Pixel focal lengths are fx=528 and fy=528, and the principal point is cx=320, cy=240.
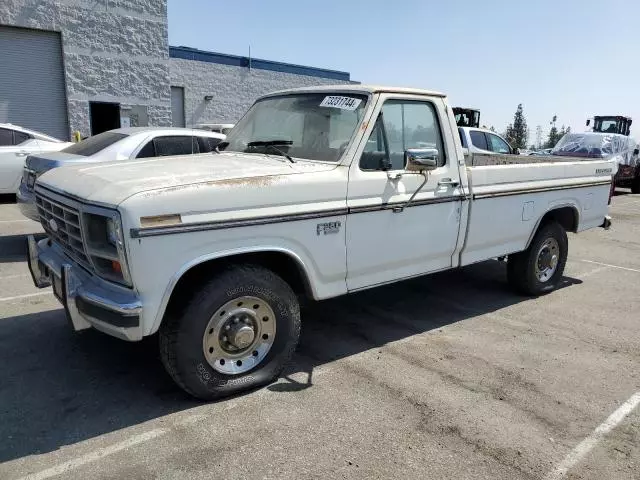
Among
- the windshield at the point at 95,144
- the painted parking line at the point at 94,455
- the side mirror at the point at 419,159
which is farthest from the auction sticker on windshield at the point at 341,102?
the windshield at the point at 95,144

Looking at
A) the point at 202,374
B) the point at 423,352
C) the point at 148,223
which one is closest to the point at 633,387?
the point at 423,352

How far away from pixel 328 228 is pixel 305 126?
1.03 m

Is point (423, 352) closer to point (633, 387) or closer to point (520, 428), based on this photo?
point (520, 428)

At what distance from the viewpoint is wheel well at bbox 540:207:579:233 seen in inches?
244

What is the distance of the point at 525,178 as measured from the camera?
5.47 meters

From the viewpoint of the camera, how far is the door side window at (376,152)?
4.10m

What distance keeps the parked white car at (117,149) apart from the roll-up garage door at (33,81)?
11.2 m

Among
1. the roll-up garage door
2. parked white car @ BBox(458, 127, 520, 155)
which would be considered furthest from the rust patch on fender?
the roll-up garage door

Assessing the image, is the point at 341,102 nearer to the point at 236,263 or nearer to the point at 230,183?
the point at 230,183

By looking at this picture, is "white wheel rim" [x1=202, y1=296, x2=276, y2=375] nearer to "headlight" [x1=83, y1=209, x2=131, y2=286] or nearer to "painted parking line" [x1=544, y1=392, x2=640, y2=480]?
"headlight" [x1=83, y1=209, x2=131, y2=286]

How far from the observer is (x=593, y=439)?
3.27 meters

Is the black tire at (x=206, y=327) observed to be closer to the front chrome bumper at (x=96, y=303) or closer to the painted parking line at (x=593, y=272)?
the front chrome bumper at (x=96, y=303)

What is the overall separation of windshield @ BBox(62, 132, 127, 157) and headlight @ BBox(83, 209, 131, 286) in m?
4.54

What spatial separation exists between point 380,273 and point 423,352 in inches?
31.7
